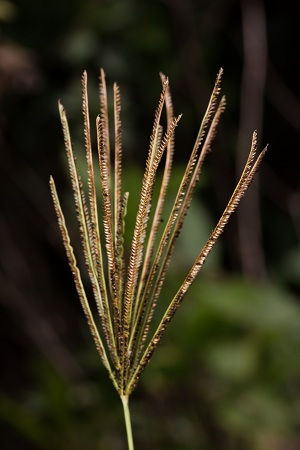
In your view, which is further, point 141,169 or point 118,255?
point 141,169

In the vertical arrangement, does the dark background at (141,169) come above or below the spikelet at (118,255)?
above

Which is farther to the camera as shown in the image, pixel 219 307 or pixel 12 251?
pixel 12 251

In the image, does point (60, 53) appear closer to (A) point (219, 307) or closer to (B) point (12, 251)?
(B) point (12, 251)

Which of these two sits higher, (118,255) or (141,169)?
(141,169)

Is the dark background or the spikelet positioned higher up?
the dark background

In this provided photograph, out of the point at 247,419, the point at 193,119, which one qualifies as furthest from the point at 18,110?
the point at 247,419

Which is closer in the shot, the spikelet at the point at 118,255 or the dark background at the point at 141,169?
the spikelet at the point at 118,255

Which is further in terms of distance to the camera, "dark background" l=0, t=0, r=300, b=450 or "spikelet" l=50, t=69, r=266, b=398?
"dark background" l=0, t=0, r=300, b=450

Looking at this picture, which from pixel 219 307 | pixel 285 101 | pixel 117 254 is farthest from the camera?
pixel 285 101
